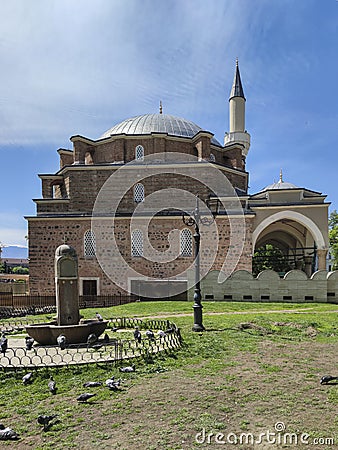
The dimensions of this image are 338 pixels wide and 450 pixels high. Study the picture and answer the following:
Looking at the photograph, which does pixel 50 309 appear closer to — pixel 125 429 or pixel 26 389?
pixel 26 389

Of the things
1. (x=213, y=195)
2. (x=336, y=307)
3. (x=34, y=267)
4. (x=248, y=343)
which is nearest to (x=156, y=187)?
(x=213, y=195)

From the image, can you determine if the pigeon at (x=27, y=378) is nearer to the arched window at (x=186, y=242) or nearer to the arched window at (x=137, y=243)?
the arched window at (x=137, y=243)

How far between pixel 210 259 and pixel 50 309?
8.76 meters

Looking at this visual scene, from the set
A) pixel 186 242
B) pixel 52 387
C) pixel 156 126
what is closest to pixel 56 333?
pixel 52 387

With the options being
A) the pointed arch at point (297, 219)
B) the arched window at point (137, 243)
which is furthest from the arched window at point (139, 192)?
the pointed arch at point (297, 219)

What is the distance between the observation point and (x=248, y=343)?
8.54 m

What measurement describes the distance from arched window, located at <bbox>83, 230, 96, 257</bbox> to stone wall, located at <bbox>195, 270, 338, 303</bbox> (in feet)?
22.1

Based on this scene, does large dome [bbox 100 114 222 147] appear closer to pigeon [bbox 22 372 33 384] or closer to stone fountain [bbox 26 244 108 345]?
stone fountain [bbox 26 244 108 345]

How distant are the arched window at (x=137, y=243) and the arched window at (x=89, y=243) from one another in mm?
2212

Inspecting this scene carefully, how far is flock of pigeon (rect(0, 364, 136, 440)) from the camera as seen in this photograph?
408cm

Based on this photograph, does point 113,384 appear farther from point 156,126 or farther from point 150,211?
point 156,126

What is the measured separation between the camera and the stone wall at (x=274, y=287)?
56.7 ft

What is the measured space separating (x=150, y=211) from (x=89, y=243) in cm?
401

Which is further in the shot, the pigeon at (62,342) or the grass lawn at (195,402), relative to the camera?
the pigeon at (62,342)
